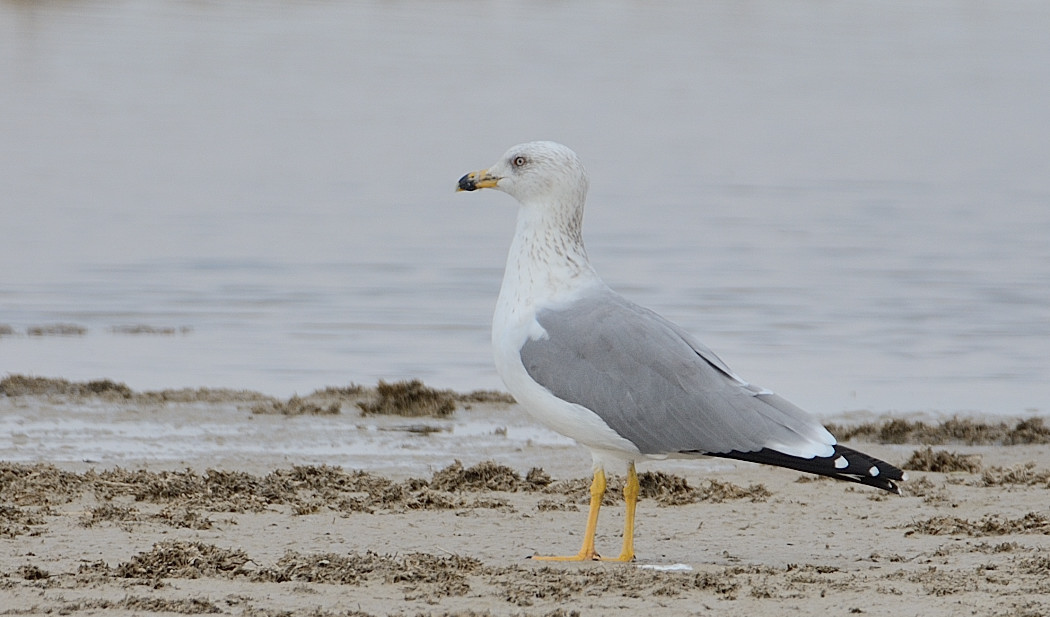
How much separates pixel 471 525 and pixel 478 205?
13.4m

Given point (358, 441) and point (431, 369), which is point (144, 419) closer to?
point (358, 441)

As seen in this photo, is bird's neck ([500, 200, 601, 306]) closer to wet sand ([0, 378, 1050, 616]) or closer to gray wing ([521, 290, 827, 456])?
gray wing ([521, 290, 827, 456])

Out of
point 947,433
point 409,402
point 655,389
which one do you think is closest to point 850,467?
point 655,389

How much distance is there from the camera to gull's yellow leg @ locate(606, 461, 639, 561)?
20.6 ft

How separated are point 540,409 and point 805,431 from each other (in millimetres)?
1002

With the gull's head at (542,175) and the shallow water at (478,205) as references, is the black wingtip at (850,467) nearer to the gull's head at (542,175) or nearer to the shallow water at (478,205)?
the gull's head at (542,175)

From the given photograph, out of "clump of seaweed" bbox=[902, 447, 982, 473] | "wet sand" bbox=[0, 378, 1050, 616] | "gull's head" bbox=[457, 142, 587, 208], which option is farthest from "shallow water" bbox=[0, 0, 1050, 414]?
"gull's head" bbox=[457, 142, 587, 208]

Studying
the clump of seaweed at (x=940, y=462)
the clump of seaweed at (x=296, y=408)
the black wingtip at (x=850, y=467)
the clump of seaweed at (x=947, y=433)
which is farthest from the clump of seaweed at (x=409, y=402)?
the black wingtip at (x=850, y=467)

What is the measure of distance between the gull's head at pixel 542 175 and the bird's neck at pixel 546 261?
0.17ft

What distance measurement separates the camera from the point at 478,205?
20.2 metres

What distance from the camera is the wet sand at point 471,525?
18.0ft

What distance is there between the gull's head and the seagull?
28 centimetres

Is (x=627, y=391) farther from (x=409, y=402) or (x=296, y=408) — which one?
(x=296, y=408)

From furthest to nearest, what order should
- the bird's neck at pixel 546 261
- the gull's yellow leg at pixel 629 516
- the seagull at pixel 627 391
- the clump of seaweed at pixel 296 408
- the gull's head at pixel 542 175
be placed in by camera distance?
the clump of seaweed at pixel 296 408 → the gull's head at pixel 542 175 → the bird's neck at pixel 546 261 → the gull's yellow leg at pixel 629 516 → the seagull at pixel 627 391
